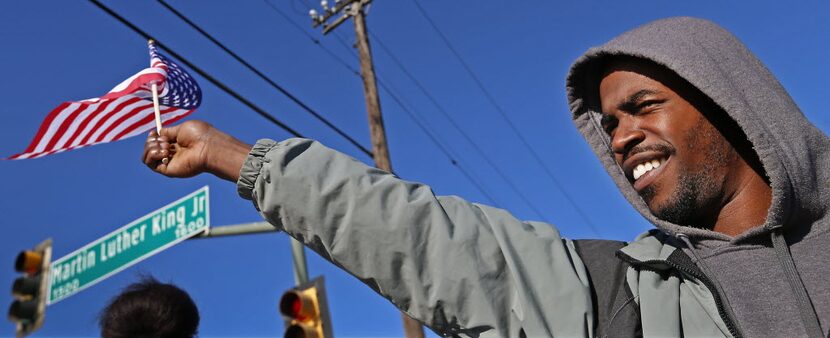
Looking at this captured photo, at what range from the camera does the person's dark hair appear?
300cm

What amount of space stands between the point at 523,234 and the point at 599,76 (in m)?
0.97

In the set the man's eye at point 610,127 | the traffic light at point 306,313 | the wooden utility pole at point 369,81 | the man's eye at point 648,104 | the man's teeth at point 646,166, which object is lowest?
the man's teeth at point 646,166

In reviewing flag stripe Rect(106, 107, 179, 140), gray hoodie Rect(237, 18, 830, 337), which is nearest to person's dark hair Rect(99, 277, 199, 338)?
flag stripe Rect(106, 107, 179, 140)

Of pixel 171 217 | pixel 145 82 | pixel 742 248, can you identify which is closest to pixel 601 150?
pixel 742 248

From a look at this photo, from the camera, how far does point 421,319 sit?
1813 mm

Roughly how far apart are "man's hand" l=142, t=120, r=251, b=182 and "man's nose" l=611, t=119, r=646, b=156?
104 cm

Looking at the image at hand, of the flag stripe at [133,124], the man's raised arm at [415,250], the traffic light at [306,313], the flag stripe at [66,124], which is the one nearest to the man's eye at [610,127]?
the man's raised arm at [415,250]

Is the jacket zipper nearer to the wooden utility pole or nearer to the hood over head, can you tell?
the hood over head

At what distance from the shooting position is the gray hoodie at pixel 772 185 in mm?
1840

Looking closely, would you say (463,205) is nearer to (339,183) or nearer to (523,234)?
(523,234)

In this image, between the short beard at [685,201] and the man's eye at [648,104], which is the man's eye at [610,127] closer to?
the man's eye at [648,104]

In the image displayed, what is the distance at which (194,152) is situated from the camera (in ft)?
6.77

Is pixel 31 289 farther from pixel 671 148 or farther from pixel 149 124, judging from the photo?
pixel 671 148

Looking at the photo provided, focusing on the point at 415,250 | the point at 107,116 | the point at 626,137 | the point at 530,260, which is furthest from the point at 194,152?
the point at 107,116
